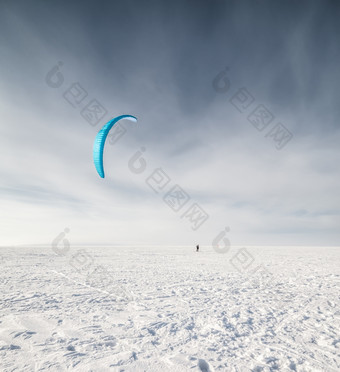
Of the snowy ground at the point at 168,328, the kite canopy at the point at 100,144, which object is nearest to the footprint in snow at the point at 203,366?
the snowy ground at the point at 168,328

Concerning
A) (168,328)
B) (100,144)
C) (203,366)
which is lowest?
(168,328)

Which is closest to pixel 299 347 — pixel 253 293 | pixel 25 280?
pixel 253 293

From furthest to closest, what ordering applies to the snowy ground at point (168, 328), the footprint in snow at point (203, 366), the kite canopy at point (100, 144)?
1. the kite canopy at point (100, 144)
2. the snowy ground at point (168, 328)
3. the footprint in snow at point (203, 366)

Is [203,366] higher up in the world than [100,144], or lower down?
lower down

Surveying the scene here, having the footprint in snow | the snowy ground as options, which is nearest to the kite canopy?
the snowy ground

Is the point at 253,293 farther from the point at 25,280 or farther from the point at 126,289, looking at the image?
the point at 25,280

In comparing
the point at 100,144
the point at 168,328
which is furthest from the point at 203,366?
the point at 100,144

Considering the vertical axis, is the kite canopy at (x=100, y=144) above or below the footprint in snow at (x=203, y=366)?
above

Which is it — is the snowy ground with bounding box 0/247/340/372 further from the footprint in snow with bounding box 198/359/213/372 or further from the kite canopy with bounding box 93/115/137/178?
the kite canopy with bounding box 93/115/137/178

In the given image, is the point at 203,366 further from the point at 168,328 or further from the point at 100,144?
the point at 100,144

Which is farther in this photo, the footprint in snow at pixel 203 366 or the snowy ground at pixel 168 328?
the snowy ground at pixel 168 328

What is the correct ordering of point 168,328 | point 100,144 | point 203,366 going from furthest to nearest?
point 100,144
point 168,328
point 203,366

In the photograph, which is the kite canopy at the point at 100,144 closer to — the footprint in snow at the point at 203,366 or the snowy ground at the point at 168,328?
the snowy ground at the point at 168,328
